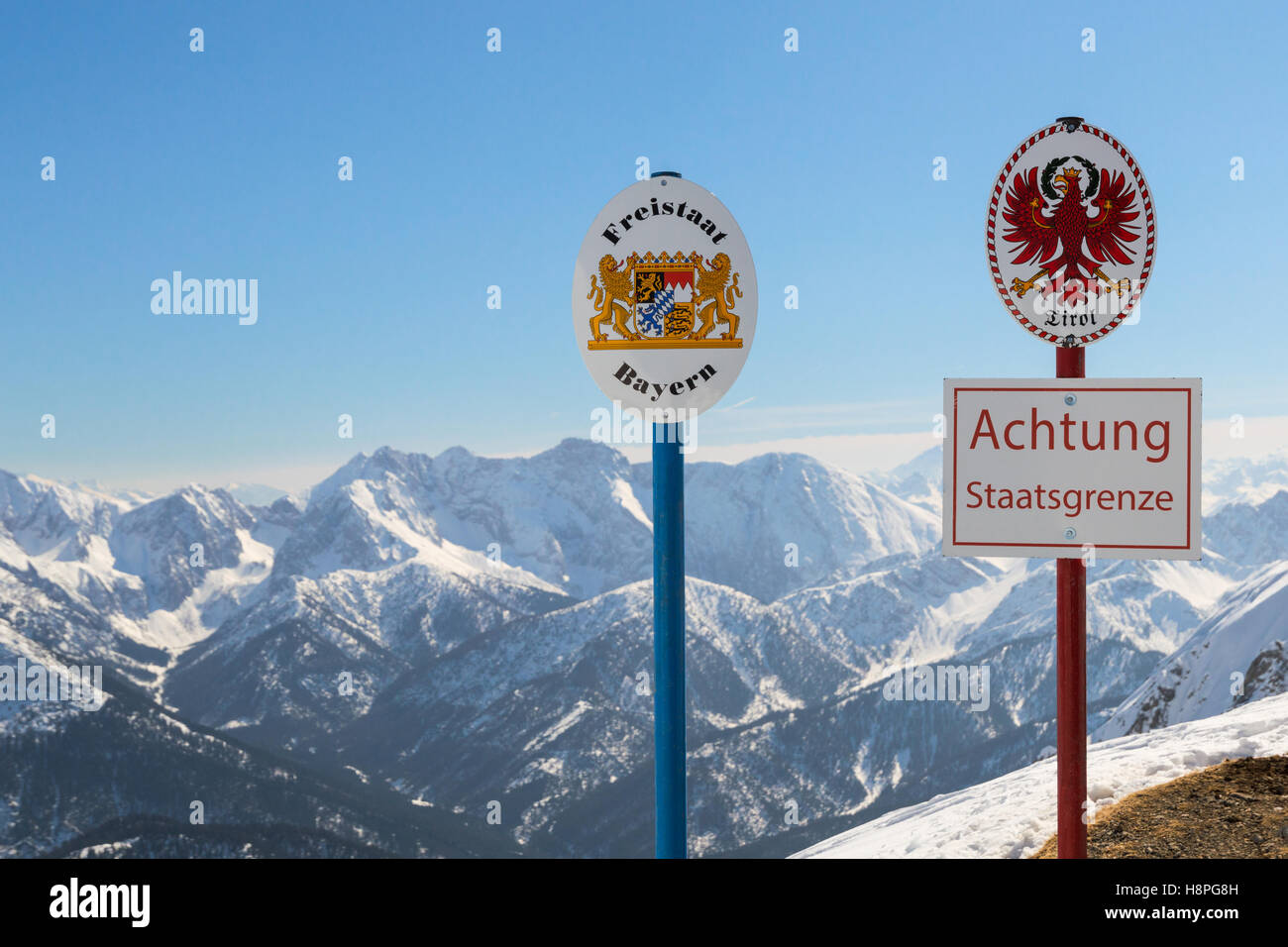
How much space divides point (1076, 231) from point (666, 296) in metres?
3.17

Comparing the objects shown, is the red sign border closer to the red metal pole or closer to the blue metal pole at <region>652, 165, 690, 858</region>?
the red metal pole

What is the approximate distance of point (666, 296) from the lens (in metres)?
6.12

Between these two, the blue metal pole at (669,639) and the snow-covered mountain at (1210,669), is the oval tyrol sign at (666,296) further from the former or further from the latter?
the snow-covered mountain at (1210,669)

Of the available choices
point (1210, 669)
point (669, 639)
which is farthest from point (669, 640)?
point (1210, 669)

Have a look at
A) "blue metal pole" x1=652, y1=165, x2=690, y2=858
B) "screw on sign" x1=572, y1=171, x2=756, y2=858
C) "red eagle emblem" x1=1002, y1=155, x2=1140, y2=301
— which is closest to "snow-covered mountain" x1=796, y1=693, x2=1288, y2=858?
"blue metal pole" x1=652, y1=165, x2=690, y2=858

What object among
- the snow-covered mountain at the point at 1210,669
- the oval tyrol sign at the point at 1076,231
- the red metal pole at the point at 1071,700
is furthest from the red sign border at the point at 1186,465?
the snow-covered mountain at the point at 1210,669

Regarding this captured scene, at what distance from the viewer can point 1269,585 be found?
129m

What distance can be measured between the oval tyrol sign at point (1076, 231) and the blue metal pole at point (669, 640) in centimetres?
291

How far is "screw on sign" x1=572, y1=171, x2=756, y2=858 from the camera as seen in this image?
6133mm

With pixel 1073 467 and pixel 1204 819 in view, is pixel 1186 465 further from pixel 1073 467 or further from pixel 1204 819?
pixel 1204 819
